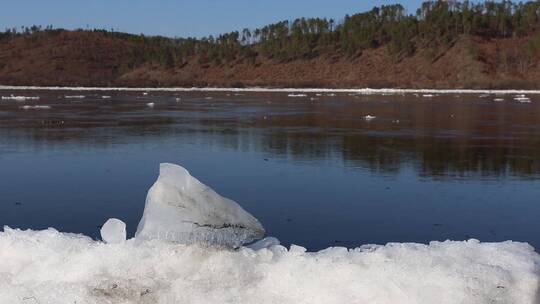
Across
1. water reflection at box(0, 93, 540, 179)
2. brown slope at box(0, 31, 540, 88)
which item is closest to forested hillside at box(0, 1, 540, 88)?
→ brown slope at box(0, 31, 540, 88)

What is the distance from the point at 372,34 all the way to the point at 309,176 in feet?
318

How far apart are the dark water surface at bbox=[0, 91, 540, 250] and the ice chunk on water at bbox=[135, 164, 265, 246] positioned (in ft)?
3.49

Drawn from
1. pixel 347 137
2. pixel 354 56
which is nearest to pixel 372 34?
pixel 354 56

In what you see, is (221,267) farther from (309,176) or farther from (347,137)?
(347,137)

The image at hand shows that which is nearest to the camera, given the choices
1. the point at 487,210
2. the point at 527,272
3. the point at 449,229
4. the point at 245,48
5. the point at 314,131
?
the point at 527,272

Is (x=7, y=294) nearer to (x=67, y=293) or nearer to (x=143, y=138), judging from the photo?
(x=67, y=293)

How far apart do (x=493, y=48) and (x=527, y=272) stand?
92.6 meters

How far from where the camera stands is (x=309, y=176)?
9812 mm

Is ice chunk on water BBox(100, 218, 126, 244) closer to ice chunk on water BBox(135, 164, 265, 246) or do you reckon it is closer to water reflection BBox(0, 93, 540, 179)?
ice chunk on water BBox(135, 164, 265, 246)

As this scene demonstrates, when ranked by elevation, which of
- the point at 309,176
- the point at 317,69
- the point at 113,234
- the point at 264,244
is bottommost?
the point at 309,176

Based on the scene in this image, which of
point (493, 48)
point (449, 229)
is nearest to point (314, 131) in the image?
point (449, 229)

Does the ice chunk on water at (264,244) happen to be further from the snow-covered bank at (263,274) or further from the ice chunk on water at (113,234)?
the ice chunk on water at (113,234)

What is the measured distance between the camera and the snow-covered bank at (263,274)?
4312 millimetres

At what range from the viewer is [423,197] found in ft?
26.9
